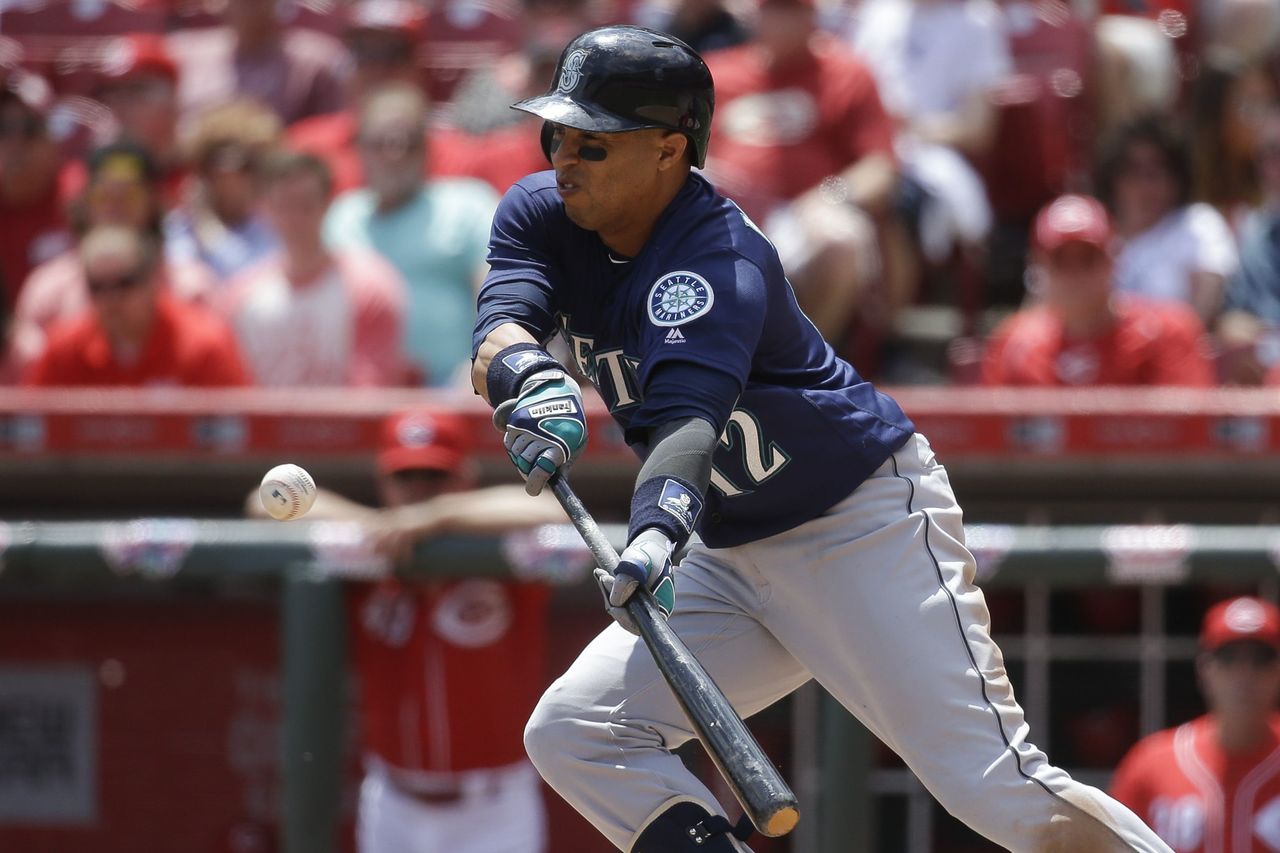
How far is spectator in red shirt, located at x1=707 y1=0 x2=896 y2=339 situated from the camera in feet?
19.1

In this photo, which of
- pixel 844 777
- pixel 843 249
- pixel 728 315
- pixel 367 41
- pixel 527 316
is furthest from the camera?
pixel 367 41

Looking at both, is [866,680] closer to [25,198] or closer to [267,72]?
[25,198]

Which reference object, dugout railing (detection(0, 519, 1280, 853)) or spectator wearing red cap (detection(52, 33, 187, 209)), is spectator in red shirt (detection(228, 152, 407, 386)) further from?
spectator wearing red cap (detection(52, 33, 187, 209))

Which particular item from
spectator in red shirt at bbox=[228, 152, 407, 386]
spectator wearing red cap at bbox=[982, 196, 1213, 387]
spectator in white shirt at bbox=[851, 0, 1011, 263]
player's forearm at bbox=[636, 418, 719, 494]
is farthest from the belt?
spectator in white shirt at bbox=[851, 0, 1011, 263]

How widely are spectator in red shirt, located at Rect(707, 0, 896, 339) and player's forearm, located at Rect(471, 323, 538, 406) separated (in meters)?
2.84

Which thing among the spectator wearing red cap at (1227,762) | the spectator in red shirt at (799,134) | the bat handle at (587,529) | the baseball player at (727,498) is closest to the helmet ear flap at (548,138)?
the baseball player at (727,498)

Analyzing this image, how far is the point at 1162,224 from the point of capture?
5953 mm

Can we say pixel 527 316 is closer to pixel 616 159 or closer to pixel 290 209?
pixel 616 159

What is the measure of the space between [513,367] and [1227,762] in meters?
2.52

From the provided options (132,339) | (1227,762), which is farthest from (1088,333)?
(132,339)

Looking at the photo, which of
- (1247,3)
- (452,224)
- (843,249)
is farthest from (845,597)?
(1247,3)

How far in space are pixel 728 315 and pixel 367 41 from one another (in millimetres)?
4229

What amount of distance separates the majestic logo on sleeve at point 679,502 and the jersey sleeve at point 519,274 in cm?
44

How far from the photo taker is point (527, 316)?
2885mm
